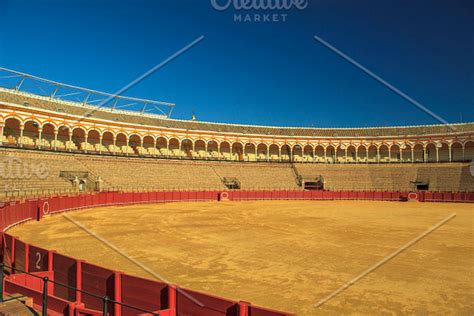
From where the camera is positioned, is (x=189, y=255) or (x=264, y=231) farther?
(x=264, y=231)

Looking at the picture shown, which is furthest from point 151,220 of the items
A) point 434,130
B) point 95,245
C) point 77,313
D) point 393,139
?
point 434,130

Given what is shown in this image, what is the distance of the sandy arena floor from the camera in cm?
716

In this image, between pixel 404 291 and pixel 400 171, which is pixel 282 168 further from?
pixel 404 291

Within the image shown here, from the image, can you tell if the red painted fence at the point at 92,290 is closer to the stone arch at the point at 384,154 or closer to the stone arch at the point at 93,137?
the stone arch at the point at 93,137

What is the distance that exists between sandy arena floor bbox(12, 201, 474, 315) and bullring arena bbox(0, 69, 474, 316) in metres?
0.06

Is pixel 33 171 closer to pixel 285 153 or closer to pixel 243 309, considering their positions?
pixel 243 309

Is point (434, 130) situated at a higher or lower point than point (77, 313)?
higher

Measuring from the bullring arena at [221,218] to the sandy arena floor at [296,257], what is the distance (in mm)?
59

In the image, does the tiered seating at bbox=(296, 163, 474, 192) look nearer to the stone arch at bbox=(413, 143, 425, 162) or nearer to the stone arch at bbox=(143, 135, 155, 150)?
the stone arch at bbox=(413, 143, 425, 162)

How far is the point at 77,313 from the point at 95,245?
7489 mm

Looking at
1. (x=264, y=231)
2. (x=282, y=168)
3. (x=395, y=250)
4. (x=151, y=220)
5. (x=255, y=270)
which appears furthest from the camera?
(x=282, y=168)

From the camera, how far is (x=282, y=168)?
4944cm

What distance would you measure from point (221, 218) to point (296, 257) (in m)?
10.4

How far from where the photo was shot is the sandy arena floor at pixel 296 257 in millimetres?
7156
